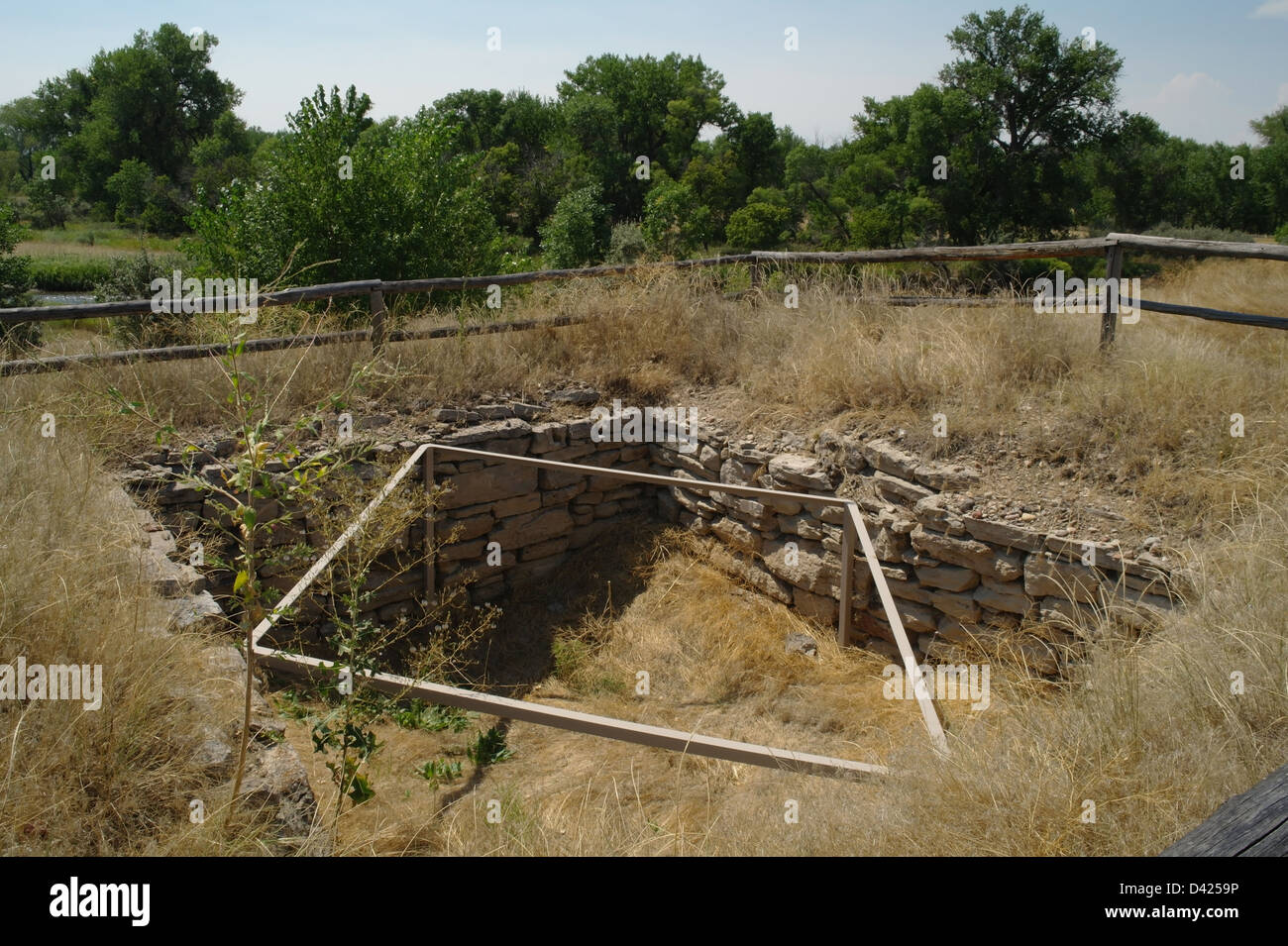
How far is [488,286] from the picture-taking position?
809cm

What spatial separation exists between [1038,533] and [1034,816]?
2.77 meters

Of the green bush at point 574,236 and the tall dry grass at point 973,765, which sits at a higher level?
the green bush at point 574,236

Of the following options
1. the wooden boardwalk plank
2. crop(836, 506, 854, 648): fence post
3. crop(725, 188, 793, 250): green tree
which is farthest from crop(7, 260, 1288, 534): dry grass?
crop(725, 188, 793, 250): green tree

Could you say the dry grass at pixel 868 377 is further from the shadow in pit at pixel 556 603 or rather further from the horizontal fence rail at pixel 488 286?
the shadow in pit at pixel 556 603

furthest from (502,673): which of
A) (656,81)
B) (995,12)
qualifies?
(656,81)

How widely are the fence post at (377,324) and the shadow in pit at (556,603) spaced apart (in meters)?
2.33

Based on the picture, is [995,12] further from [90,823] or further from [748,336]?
[90,823]

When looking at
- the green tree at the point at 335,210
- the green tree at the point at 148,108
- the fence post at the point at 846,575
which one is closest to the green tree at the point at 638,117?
the green tree at the point at 335,210

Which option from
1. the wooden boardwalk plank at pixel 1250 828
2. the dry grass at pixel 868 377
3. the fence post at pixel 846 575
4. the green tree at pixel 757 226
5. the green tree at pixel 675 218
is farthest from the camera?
the green tree at pixel 757 226

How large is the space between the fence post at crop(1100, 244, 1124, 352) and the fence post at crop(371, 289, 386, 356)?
5.51 meters

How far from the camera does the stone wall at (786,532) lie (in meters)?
5.07

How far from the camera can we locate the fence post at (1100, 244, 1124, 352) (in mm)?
6113

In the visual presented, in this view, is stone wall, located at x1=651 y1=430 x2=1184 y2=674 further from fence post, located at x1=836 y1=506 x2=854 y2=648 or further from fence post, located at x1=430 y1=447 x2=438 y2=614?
fence post, located at x1=430 y1=447 x2=438 y2=614

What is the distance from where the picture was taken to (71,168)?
45.5 m
